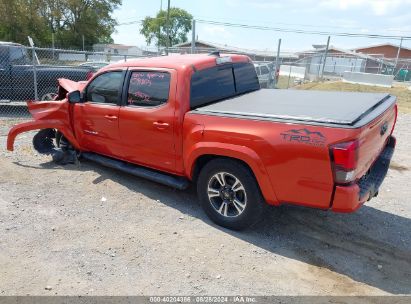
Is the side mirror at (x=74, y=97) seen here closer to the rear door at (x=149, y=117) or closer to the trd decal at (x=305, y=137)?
the rear door at (x=149, y=117)

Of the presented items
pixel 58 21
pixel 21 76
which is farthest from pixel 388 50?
pixel 21 76

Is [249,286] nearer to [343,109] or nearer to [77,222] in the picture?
[343,109]

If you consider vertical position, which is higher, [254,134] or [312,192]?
[254,134]

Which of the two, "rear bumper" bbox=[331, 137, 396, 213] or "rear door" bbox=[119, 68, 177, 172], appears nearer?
"rear bumper" bbox=[331, 137, 396, 213]

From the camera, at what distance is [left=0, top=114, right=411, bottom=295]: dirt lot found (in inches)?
125

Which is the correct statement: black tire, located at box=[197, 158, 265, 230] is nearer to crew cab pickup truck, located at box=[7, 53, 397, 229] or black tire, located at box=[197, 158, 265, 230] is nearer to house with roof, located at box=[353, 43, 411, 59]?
crew cab pickup truck, located at box=[7, 53, 397, 229]

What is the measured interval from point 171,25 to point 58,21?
41.0 metres

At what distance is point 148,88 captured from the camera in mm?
4488

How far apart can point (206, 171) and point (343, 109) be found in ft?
5.12

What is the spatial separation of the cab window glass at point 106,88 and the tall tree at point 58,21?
43.7 metres

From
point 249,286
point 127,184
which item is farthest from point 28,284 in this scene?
point 127,184

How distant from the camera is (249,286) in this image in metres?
3.16

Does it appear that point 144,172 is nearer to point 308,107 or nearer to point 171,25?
point 308,107

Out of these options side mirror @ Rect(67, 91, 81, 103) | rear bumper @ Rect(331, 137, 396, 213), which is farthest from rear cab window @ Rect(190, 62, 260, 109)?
side mirror @ Rect(67, 91, 81, 103)
